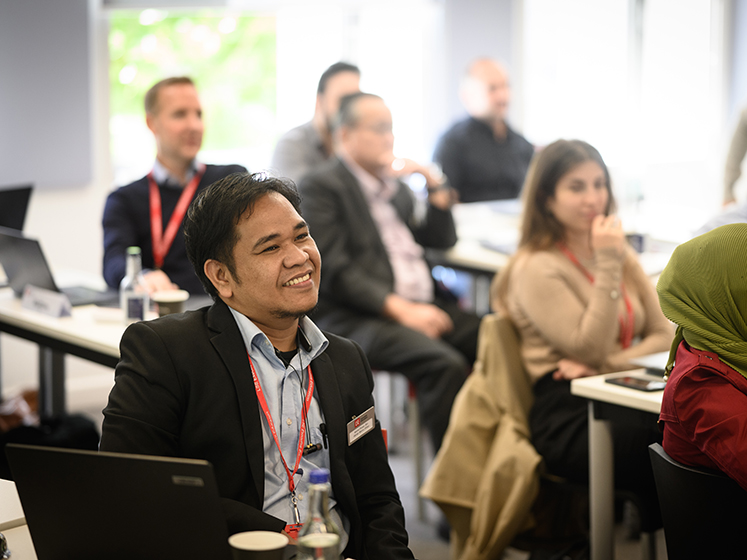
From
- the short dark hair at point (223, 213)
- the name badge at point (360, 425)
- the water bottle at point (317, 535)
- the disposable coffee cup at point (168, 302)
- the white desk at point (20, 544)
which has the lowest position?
the white desk at point (20, 544)

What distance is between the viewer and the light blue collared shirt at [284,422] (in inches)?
59.9

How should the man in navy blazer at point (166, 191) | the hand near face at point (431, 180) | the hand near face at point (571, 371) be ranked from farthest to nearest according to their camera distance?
the hand near face at point (431, 180) < the man in navy blazer at point (166, 191) < the hand near face at point (571, 371)

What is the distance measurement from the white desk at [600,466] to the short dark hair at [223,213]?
1.00m

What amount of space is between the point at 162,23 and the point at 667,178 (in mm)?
4643

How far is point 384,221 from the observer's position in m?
3.82

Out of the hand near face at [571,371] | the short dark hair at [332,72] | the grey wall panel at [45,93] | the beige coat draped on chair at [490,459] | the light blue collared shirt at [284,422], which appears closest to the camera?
the light blue collared shirt at [284,422]

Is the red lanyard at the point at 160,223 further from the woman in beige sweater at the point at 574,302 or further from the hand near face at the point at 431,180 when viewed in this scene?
the woman in beige sweater at the point at 574,302

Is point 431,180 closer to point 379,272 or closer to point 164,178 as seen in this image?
point 379,272

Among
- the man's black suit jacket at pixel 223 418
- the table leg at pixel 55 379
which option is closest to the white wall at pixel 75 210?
the table leg at pixel 55 379

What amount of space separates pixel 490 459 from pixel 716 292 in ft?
3.37

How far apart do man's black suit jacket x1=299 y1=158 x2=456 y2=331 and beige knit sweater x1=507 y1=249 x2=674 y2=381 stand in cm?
91

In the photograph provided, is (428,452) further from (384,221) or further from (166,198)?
(166,198)

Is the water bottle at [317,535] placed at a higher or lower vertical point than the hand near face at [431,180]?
lower

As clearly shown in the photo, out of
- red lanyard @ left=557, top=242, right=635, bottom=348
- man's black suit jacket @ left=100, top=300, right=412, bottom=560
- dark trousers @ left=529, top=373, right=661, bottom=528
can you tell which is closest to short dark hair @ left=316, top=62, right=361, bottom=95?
red lanyard @ left=557, top=242, right=635, bottom=348
